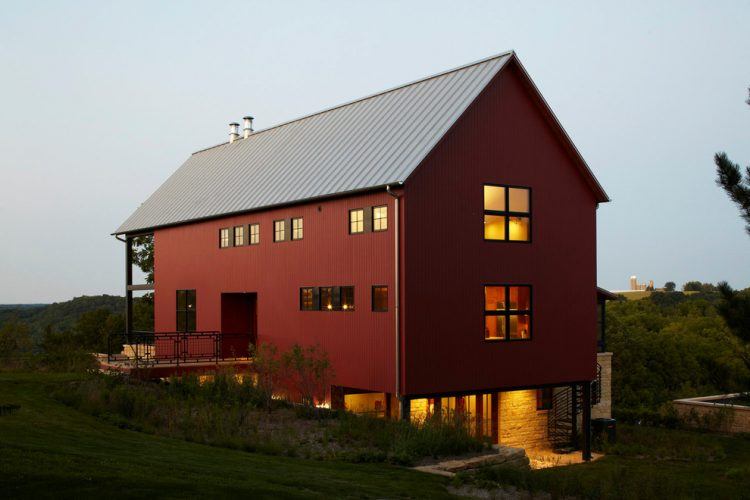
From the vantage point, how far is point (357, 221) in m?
21.6

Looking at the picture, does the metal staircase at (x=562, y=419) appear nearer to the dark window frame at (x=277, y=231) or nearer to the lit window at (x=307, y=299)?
the lit window at (x=307, y=299)

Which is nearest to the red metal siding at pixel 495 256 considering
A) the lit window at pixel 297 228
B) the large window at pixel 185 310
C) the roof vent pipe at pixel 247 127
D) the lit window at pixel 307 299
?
the lit window at pixel 307 299

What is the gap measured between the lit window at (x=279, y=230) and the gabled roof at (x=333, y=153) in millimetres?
651

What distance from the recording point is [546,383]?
890 inches

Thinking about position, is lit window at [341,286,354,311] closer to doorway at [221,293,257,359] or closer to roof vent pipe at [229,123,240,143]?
doorway at [221,293,257,359]

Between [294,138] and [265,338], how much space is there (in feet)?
23.2

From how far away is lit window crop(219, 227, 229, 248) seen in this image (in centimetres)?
2780

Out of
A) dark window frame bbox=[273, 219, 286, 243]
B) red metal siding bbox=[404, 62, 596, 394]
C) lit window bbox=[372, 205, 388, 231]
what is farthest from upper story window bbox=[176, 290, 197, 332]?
red metal siding bbox=[404, 62, 596, 394]

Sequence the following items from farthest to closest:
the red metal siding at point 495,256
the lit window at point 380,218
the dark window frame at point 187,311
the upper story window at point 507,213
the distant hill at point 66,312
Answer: the distant hill at point 66,312 < the dark window frame at point 187,311 < the upper story window at point 507,213 < the lit window at point 380,218 < the red metal siding at point 495,256

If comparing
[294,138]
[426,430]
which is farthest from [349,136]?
[426,430]

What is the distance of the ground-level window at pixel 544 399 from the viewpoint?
83.1 ft

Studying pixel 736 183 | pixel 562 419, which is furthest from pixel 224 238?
pixel 736 183

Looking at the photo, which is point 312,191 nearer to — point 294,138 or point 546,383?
point 294,138

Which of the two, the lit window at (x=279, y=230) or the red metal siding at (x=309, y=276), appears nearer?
the red metal siding at (x=309, y=276)
